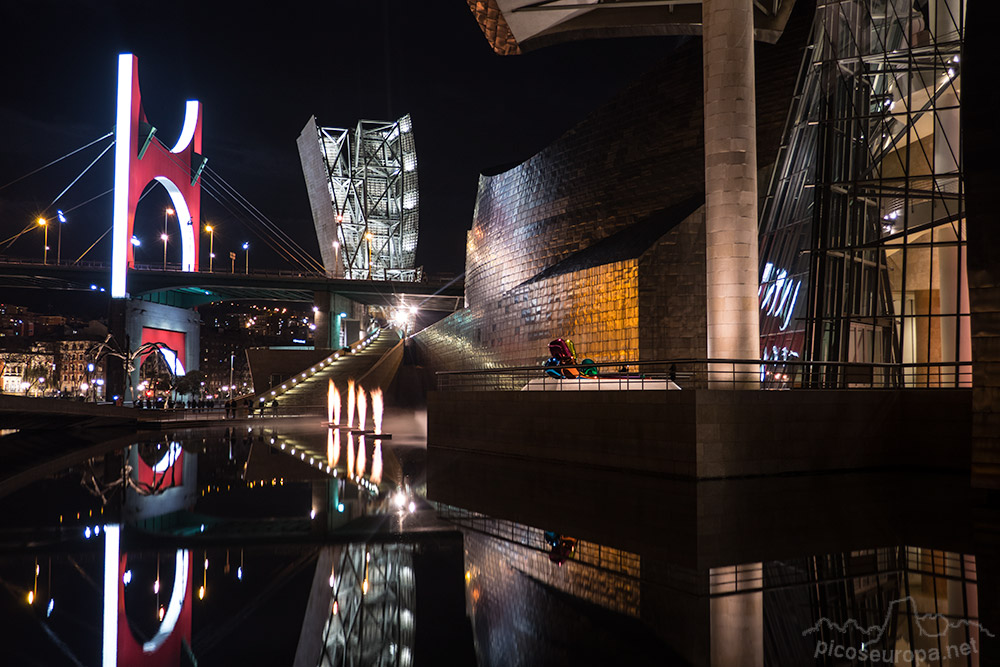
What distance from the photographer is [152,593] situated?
16.7 feet

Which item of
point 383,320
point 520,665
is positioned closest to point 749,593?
point 520,665

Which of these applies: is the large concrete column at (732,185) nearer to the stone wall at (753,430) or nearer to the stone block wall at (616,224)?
the stone wall at (753,430)

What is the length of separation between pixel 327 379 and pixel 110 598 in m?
36.0

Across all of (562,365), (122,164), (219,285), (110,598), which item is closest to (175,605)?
(110,598)

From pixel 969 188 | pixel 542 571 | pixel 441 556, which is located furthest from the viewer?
pixel 969 188

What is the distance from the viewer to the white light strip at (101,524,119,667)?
13.0 ft

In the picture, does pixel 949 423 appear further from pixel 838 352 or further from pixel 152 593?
pixel 152 593

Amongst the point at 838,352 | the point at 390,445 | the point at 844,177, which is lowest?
the point at 390,445

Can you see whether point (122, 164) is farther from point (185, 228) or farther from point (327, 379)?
point (327, 379)

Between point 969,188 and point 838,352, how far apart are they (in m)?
8.80

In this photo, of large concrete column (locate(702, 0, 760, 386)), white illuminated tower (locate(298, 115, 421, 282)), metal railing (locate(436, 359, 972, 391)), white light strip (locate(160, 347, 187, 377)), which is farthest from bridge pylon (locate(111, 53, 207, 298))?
large concrete column (locate(702, 0, 760, 386))

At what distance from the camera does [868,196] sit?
724 inches

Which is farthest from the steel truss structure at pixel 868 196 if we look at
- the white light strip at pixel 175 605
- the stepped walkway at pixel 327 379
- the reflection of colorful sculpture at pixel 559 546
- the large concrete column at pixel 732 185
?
the stepped walkway at pixel 327 379

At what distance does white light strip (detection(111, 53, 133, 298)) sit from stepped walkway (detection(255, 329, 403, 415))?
54.8 ft
